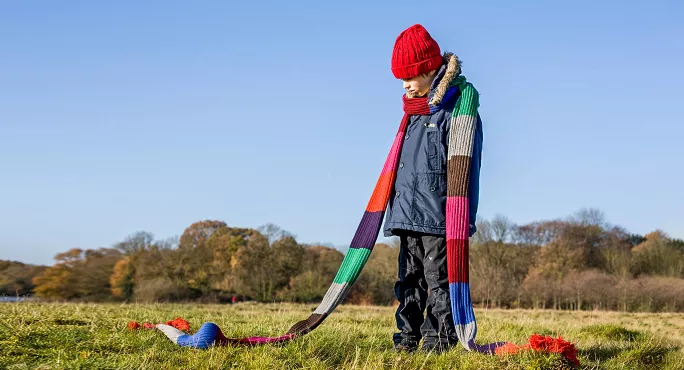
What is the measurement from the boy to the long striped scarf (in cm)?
8

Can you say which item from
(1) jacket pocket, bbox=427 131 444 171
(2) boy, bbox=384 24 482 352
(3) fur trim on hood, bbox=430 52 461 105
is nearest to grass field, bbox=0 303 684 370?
(2) boy, bbox=384 24 482 352

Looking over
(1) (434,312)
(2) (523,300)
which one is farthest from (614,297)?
(1) (434,312)

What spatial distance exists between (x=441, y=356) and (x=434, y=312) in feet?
1.92

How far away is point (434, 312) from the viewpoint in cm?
491

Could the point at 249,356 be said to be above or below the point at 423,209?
below

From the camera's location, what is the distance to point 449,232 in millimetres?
4742

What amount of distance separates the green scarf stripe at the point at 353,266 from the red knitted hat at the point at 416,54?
5.19 ft

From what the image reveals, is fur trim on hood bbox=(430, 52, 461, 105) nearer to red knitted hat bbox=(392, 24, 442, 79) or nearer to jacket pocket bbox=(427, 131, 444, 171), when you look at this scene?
red knitted hat bbox=(392, 24, 442, 79)

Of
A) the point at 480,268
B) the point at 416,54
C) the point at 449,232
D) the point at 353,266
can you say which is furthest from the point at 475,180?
the point at 480,268

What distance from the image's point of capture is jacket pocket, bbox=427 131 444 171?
4.98m

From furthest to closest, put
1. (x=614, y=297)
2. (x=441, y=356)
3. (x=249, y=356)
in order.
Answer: (x=614, y=297)
(x=441, y=356)
(x=249, y=356)

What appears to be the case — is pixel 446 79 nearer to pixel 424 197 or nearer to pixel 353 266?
pixel 424 197

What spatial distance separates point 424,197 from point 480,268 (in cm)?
2953

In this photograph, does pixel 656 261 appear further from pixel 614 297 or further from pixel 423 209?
pixel 423 209
